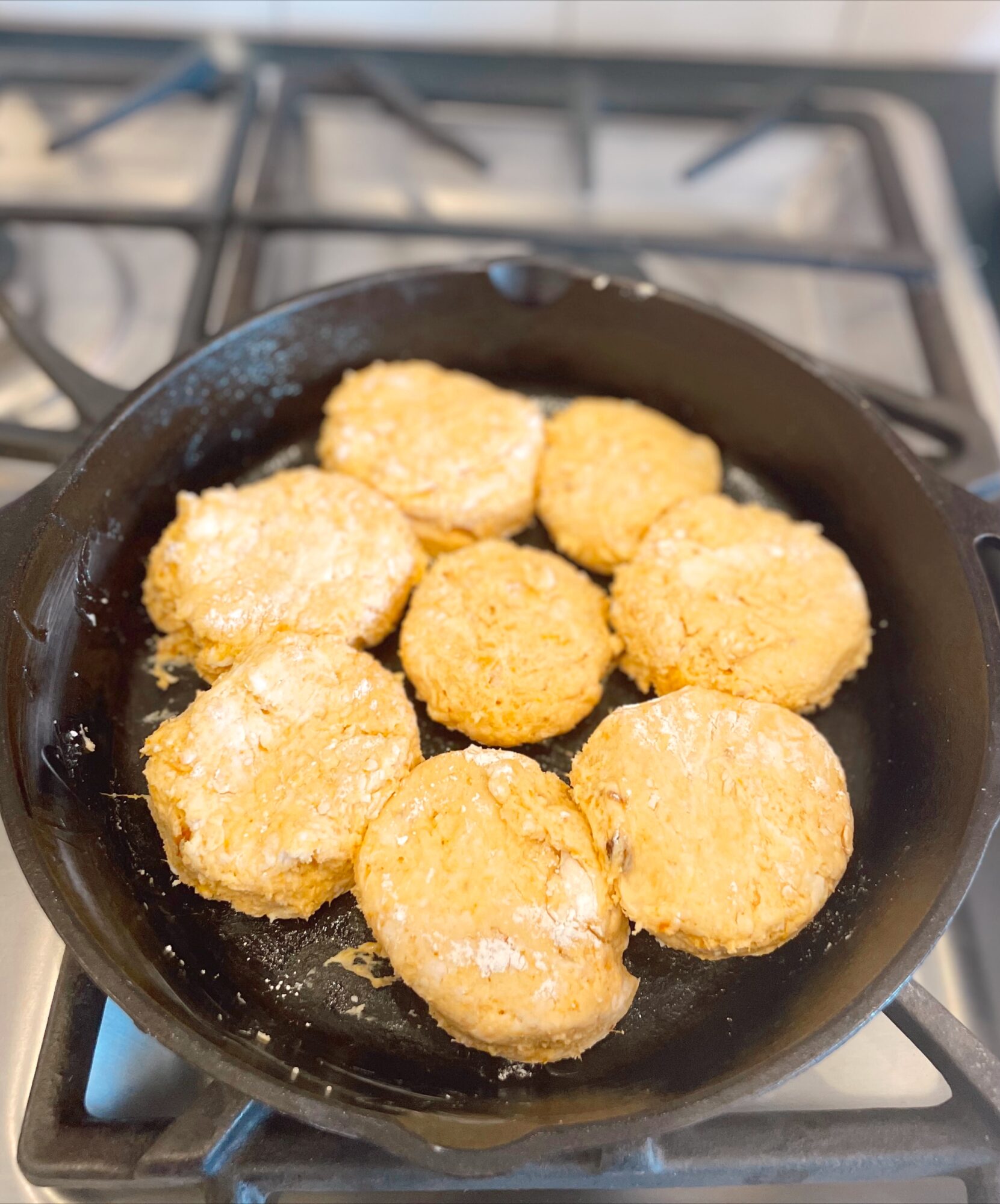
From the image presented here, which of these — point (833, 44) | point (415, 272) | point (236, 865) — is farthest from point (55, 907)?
point (833, 44)

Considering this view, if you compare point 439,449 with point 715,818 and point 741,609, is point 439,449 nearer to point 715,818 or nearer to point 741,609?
point 741,609

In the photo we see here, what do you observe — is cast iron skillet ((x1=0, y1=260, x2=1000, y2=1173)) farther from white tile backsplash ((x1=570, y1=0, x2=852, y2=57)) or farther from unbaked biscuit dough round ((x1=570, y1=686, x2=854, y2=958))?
white tile backsplash ((x1=570, y1=0, x2=852, y2=57))

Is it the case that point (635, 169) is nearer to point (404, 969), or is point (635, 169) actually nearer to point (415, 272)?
point (415, 272)

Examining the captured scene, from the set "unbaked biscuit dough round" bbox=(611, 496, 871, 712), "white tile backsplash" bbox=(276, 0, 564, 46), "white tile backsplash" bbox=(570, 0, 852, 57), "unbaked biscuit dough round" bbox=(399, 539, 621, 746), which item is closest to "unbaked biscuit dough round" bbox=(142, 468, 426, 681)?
"unbaked biscuit dough round" bbox=(399, 539, 621, 746)

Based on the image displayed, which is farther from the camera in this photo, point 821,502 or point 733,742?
point 821,502

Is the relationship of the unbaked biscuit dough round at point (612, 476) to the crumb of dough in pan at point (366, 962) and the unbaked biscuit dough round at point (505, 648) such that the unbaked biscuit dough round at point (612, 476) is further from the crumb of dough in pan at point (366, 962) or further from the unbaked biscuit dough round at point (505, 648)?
the crumb of dough in pan at point (366, 962)

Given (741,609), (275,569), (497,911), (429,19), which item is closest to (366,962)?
(497,911)

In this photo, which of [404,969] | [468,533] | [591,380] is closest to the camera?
[404,969]
